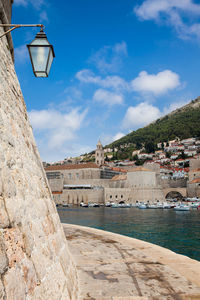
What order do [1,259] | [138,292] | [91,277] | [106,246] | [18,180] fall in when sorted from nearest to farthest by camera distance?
[1,259], [18,180], [138,292], [91,277], [106,246]

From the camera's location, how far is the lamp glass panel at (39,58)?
10.1 ft

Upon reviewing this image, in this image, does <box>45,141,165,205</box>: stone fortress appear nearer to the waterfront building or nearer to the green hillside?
the waterfront building

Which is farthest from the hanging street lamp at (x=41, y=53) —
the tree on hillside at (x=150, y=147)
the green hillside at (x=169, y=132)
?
the green hillside at (x=169, y=132)

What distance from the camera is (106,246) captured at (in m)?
7.66

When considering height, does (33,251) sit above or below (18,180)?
below

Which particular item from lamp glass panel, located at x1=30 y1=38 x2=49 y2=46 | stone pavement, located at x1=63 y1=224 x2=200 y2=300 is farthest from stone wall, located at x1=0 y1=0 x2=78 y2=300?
stone pavement, located at x1=63 y1=224 x2=200 y2=300

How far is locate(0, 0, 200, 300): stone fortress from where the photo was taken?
1955mm

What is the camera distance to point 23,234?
2209 millimetres

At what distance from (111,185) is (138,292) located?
217 feet

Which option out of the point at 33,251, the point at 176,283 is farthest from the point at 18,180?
the point at 176,283

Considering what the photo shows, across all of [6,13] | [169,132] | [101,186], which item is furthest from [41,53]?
[169,132]

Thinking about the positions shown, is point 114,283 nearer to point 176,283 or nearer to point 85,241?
point 176,283

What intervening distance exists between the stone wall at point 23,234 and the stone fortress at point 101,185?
59.9 meters

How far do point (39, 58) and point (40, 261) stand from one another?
2.36 meters
